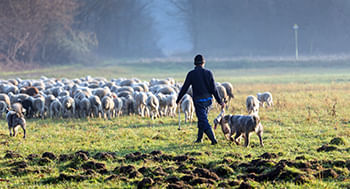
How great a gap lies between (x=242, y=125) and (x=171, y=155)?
6.06 ft

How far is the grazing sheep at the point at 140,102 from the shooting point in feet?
58.6

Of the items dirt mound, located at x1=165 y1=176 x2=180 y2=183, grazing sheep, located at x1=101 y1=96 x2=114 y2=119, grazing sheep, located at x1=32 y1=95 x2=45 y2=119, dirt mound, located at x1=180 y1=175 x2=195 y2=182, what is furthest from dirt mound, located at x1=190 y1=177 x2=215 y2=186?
grazing sheep, located at x1=32 y1=95 x2=45 y2=119

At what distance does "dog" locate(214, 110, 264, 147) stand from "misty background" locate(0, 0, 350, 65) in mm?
43301

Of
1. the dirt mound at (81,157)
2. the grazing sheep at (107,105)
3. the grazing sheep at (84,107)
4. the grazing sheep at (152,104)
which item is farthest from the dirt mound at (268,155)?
the grazing sheep at (84,107)

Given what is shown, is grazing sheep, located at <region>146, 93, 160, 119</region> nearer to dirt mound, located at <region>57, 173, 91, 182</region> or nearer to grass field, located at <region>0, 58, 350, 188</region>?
grass field, located at <region>0, 58, 350, 188</region>

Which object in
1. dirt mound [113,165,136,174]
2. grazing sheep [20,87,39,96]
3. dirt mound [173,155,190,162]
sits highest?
grazing sheep [20,87,39,96]

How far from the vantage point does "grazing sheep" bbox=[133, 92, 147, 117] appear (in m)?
17.9

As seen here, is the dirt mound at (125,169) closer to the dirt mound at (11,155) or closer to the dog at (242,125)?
the dirt mound at (11,155)

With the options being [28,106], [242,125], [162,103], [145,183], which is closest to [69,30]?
[28,106]

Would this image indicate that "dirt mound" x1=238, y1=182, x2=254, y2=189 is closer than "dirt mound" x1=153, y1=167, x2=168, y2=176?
Yes

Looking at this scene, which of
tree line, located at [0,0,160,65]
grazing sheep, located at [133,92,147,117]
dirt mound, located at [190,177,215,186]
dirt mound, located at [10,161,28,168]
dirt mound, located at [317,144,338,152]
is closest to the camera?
dirt mound, located at [190,177,215,186]

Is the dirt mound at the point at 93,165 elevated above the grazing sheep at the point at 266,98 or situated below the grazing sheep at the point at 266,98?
below

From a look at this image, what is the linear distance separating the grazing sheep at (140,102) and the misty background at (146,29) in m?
36.0

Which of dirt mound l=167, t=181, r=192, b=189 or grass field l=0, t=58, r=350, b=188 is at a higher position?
grass field l=0, t=58, r=350, b=188
